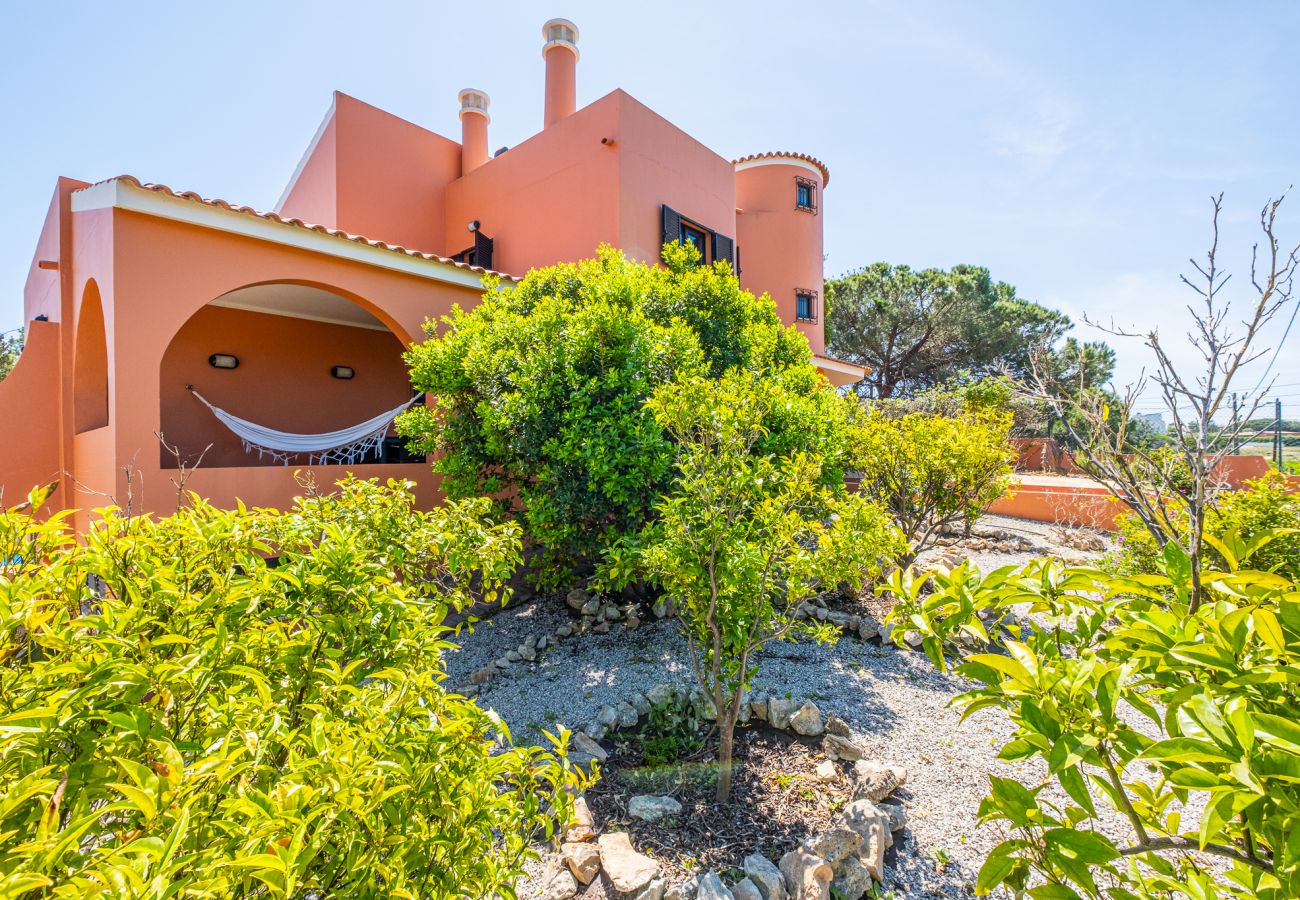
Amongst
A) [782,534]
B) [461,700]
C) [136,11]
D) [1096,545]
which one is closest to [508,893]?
[461,700]

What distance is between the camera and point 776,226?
12.5 metres

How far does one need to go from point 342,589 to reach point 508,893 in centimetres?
81

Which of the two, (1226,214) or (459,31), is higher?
(459,31)

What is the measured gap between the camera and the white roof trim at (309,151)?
9.40 meters

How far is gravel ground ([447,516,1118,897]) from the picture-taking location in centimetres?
254

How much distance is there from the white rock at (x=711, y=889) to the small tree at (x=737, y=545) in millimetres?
543

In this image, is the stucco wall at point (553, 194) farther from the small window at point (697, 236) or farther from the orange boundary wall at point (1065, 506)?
the orange boundary wall at point (1065, 506)

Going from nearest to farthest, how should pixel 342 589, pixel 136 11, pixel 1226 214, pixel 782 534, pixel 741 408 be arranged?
1. pixel 342 589
2. pixel 1226 214
3. pixel 782 534
4. pixel 741 408
5. pixel 136 11

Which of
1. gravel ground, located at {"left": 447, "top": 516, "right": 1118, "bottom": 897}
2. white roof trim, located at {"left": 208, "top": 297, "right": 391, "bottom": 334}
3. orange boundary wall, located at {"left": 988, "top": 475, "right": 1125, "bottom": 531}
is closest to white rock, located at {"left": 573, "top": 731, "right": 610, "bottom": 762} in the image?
gravel ground, located at {"left": 447, "top": 516, "right": 1118, "bottom": 897}

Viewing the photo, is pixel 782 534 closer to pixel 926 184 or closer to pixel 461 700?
pixel 461 700

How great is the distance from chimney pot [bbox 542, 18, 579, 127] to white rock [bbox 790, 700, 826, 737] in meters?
9.90

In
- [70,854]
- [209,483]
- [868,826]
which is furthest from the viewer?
[209,483]

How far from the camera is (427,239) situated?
34.6 ft

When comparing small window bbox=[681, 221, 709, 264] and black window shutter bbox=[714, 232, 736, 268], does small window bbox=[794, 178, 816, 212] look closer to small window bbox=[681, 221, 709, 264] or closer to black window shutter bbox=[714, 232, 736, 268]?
black window shutter bbox=[714, 232, 736, 268]
